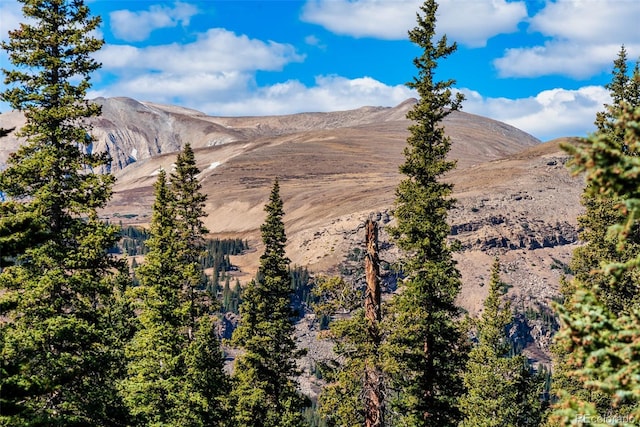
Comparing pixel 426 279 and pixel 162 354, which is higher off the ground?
pixel 426 279

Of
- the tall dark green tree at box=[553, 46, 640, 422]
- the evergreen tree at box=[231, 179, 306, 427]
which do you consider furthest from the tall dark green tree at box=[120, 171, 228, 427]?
the tall dark green tree at box=[553, 46, 640, 422]

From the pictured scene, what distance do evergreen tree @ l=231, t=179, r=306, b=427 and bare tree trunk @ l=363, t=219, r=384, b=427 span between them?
1347cm

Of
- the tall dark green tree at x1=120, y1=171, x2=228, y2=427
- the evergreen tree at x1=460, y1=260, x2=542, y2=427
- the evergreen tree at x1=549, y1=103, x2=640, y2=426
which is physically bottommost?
the evergreen tree at x1=460, y1=260, x2=542, y2=427

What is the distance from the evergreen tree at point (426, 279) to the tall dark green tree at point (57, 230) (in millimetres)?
10501

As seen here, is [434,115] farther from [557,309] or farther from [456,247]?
[557,309]

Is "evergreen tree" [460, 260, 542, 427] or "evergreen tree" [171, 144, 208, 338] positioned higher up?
"evergreen tree" [171, 144, 208, 338]

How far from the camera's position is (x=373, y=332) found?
1888 cm

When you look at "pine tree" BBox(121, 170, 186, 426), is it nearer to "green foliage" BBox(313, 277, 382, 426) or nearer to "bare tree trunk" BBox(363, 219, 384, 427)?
"green foliage" BBox(313, 277, 382, 426)

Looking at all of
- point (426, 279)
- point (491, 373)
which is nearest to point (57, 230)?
point (426, 279)

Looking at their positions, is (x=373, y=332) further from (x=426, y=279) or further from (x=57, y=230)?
(x=57, y=230)

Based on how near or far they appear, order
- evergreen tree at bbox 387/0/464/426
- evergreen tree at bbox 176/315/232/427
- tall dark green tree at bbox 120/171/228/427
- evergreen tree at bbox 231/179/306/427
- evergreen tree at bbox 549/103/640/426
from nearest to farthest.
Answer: evergreen tree at bbox 549/103/640/426 → evergreen tree at bbox 387/0/464/426 → tall dark green tree at bbox 120/171/228/427 → evergreen tree at bbox 176/315/232/427 → evergreen tree at bbox 231/179/306/427

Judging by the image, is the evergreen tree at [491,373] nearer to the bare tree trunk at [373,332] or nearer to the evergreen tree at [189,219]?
the evergreen tree at [189,219]

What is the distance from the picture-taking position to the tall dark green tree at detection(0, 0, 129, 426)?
15555mm

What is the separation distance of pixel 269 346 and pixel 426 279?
1350 cm
